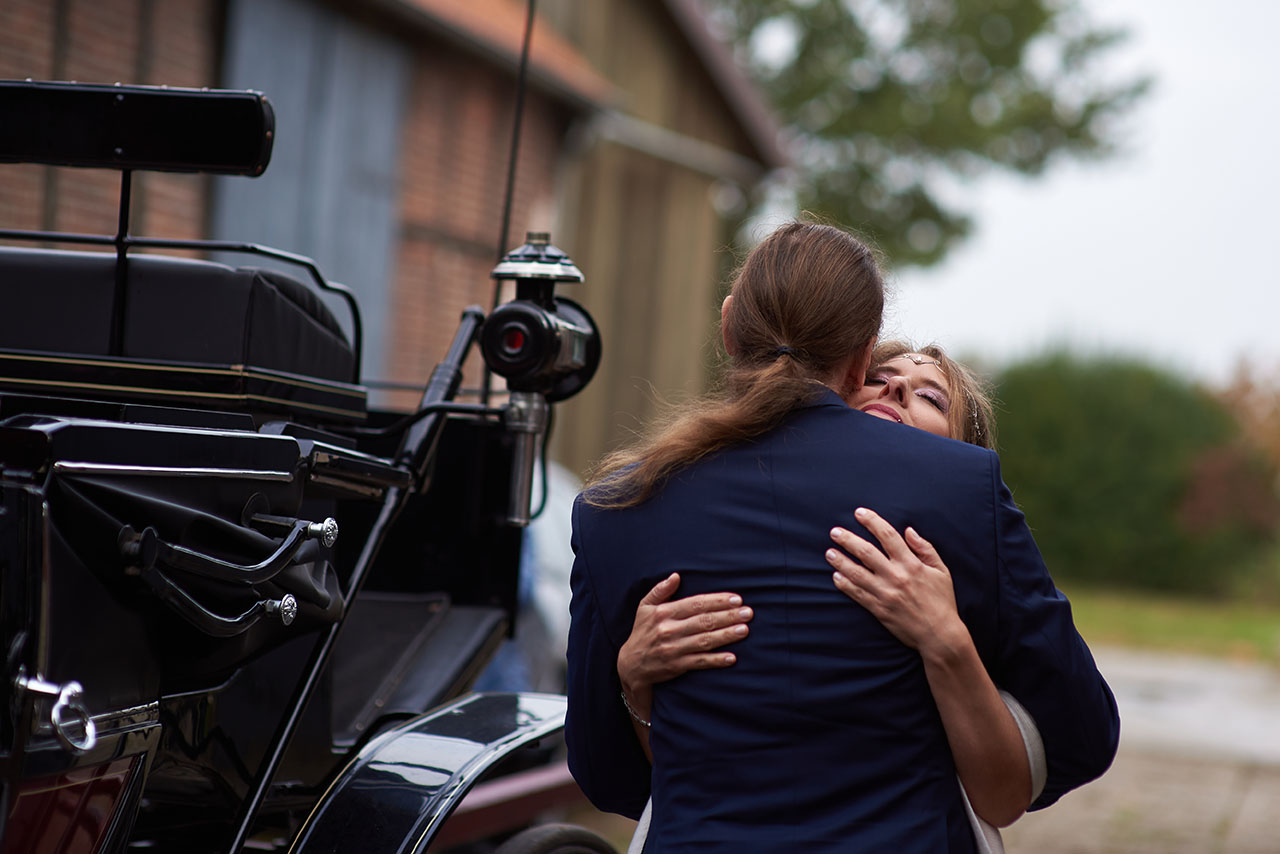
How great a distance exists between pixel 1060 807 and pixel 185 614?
235 inches

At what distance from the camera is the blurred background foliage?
19.2m

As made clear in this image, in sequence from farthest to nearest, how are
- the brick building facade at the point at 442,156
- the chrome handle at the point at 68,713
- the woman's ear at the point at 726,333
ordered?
the brick building facade at the point at 442,156
the woman's ear at the point at 726,333
the chrome handle at the point at 68,713

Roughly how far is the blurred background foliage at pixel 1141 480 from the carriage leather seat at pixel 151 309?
17724mm

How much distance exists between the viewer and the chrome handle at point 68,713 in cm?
172

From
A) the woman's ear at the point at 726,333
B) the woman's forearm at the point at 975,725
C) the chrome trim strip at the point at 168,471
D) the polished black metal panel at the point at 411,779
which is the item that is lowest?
the polished black metal panel at the point at 411,779

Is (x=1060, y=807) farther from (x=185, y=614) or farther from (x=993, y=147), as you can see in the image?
(x=993, y=147)

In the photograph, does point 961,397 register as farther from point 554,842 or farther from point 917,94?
point 917,94

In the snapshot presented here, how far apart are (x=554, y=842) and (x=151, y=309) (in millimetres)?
1392

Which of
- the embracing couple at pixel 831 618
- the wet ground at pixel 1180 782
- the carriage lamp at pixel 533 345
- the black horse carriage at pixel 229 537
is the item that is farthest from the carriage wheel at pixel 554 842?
the wet ground at pixel 1180 782

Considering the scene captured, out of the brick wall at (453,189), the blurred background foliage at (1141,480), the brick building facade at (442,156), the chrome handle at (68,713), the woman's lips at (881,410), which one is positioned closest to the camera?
the chrome handle at (68,713)

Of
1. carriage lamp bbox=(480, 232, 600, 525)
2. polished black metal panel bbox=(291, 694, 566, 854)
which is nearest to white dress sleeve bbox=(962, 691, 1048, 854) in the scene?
polished black metal panel bbox=(291, 694, 566, 854)

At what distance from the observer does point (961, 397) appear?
91.7 inches

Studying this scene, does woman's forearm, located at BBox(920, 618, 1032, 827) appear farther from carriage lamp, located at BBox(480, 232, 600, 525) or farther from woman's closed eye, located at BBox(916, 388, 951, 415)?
carriage lamp, located at BBox(480, 232, 600, 525)

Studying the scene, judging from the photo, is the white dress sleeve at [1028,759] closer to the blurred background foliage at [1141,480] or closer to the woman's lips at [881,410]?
the woman's lips at [881,410]
